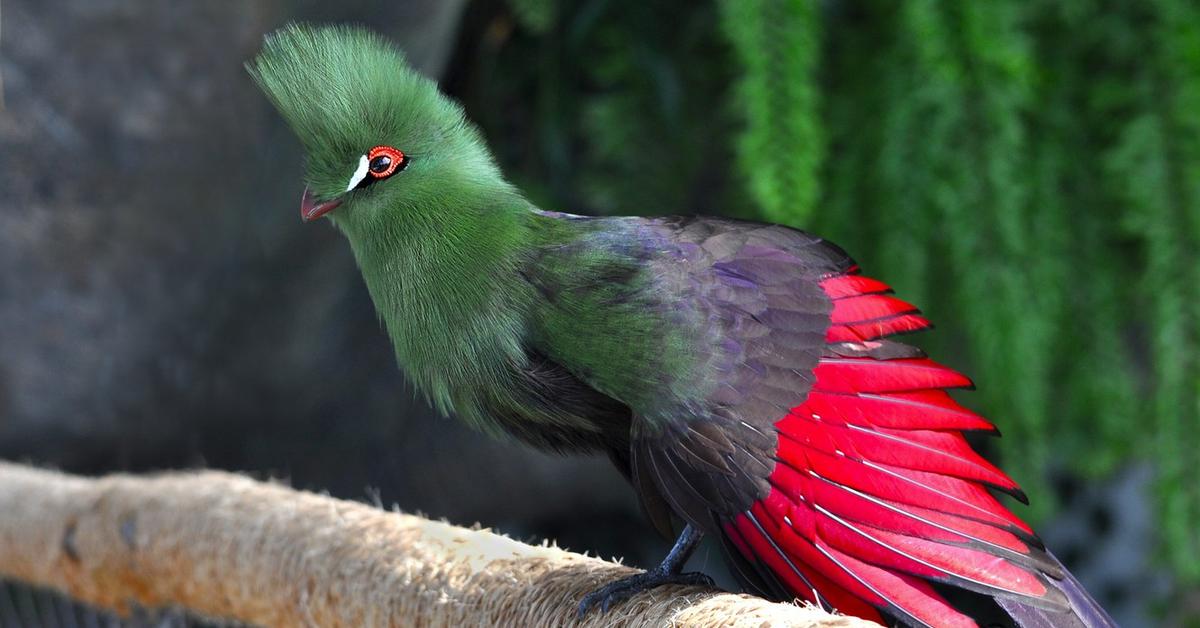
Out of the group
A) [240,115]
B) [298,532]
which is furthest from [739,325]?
[240,115]

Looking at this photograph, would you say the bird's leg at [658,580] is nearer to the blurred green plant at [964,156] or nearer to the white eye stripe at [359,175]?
the white eye stripe at [359,175]

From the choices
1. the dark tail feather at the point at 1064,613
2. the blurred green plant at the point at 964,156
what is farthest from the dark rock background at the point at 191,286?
the dark tail feather at the point at 1064,613

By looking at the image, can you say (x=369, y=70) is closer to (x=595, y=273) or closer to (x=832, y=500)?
(x=595, y=273)

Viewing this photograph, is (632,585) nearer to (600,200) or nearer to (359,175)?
(359,175)

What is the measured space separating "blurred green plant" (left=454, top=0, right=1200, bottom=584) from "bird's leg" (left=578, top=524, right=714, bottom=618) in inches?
14.0

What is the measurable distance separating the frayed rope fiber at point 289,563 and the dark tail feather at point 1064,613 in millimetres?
80

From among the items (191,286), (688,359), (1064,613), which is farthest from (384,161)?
(191,286)

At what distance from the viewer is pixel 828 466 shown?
1.51ft

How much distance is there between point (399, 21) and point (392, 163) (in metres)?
0.51

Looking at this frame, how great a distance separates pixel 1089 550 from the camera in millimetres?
1447

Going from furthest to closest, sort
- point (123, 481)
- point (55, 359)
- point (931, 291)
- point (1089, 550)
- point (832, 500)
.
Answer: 1. point (1089, 550)
2. point (55, 359)
3. point (931, 291)
4. point (123, 481)
5. point (832, 500)

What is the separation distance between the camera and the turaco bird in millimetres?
453

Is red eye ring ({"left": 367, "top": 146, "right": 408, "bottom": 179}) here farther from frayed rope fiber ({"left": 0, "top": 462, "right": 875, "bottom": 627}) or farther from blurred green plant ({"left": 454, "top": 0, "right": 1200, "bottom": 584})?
blurred green plant ({"left": 454, "top": 0, "right": 1200, "bottom": 584})

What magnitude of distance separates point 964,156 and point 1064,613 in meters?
0.50
